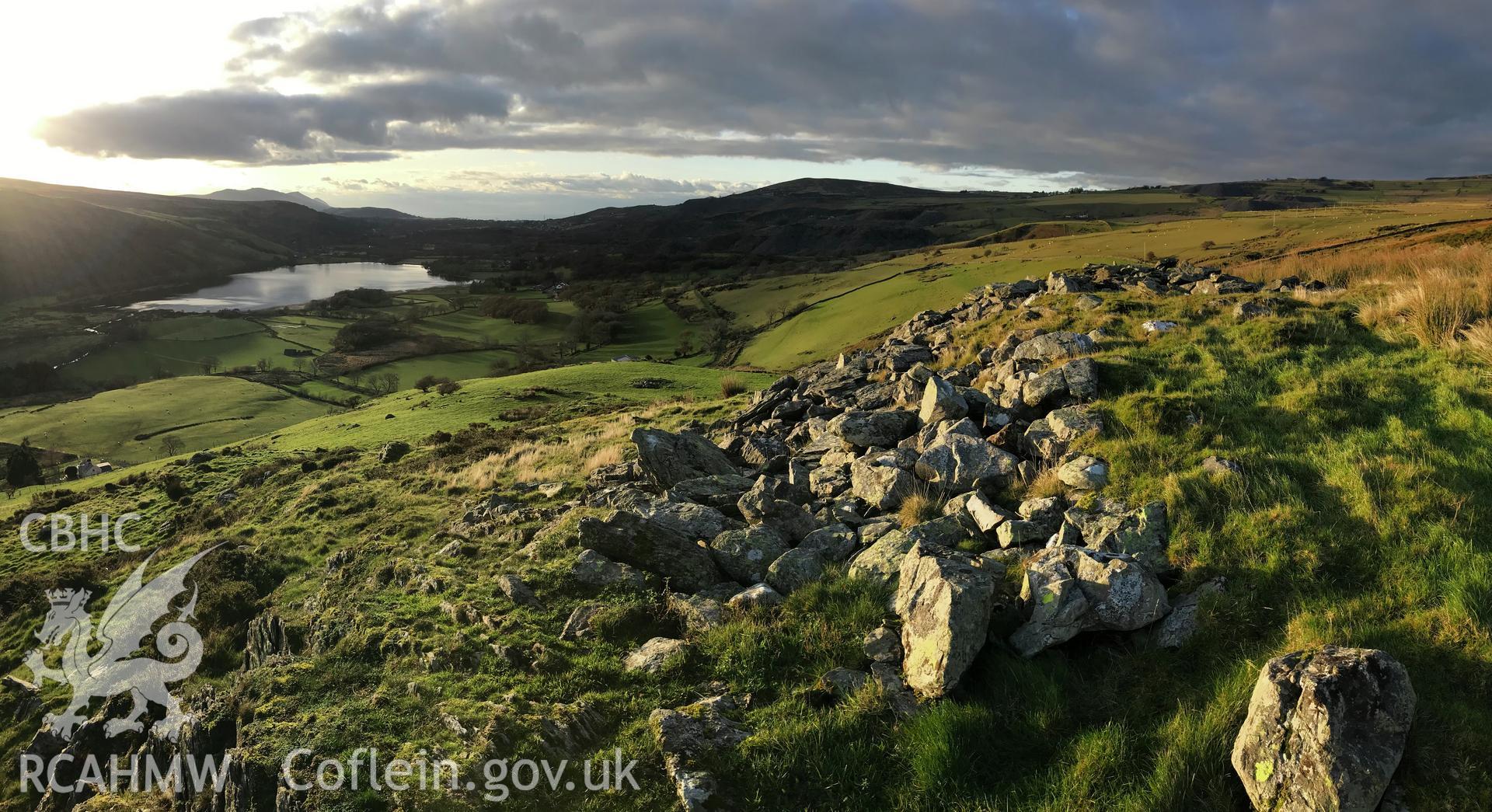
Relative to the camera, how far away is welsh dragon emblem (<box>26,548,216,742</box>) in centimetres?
1126

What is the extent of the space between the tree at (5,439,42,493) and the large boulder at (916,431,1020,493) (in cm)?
6104

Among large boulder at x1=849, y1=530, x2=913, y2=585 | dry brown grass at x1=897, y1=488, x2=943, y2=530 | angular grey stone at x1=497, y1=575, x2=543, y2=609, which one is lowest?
angular grey stone at x1=497, y1=575, x2=543, y2=609

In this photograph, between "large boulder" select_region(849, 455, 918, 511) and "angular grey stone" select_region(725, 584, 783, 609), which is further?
"large boulder" select_region(849, 455, 918, 511)

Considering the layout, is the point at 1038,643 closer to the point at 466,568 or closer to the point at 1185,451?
the point at 1185,451

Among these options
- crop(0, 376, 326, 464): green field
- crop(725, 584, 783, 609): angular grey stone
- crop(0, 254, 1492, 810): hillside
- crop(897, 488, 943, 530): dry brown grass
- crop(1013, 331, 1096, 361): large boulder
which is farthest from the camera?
crop(0, 376, 326, 464): green field

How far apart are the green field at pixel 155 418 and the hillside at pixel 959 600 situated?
1979 inches

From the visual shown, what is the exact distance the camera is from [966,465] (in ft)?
34.2

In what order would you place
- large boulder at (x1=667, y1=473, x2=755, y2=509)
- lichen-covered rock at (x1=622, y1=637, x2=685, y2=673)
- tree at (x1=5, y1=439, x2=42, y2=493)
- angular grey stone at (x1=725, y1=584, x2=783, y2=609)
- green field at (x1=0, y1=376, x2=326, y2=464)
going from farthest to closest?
1. green field at (x1=0, y1=376, x2=326, y2=464)
2. tree at (x1=5, y1=439, x2=42, y2=493)
3. large boulder at (x1=667, y1=473, x2=755, y2=509)
4. angular grey stone at (x1=725, y1=584, x2=783, y2=609)
5. lichen-covered rock at (x1=622, y1=637, x2=685, y2=673)

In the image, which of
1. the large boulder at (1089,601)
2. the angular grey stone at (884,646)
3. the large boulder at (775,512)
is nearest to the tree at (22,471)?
the large boulder at (775,512)

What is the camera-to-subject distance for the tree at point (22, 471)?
143 feet

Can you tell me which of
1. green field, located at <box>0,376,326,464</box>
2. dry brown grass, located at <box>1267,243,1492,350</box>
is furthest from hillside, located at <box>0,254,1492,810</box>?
green field, located at <box>0,376,326,464</box>

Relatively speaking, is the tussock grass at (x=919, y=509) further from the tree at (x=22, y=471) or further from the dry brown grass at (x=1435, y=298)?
the tree at (x=22, y=471)

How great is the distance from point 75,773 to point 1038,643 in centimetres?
1420

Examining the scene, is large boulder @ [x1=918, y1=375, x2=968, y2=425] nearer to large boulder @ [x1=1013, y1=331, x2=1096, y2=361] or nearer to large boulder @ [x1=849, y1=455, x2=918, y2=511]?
large boulder @ [x1=849, y1=455, x2=918, y2=511]
